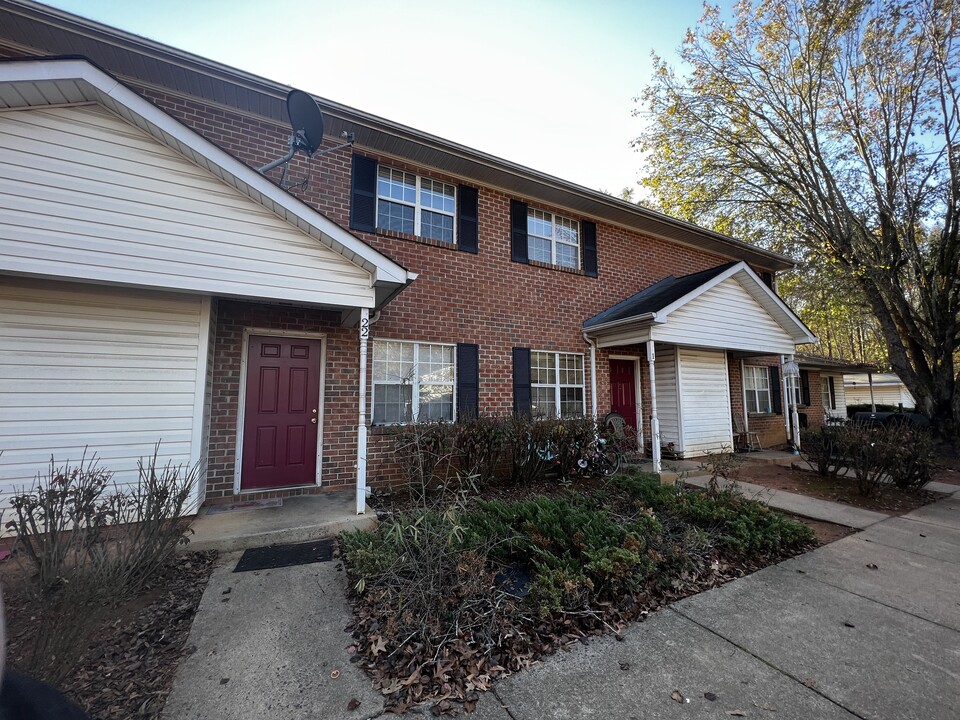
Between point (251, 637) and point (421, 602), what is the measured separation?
124cm

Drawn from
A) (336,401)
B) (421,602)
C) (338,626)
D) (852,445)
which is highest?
(336,401)

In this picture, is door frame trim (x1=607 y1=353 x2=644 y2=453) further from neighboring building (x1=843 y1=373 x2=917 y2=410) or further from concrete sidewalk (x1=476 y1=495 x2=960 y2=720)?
neighboring building (x1=843 y1=373 x2=917 y2=410)

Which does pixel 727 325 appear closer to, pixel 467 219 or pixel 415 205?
→ pixel 467 219

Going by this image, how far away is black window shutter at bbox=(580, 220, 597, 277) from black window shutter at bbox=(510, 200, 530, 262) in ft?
5.38

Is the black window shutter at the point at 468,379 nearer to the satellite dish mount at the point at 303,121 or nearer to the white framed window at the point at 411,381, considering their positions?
the white framed window at the point at 411,381

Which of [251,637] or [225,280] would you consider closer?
[251,637]

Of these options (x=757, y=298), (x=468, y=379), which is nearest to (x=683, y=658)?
(x=468, y=379)

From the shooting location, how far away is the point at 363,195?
263 inches

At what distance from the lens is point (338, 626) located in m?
3.04

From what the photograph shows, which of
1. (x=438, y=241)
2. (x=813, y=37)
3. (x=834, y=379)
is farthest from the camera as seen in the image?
(x=834, y=379)

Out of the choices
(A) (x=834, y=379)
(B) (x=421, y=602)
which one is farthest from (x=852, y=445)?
(A) (x=834, y=379)

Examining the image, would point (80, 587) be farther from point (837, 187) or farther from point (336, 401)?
point (837, 187)

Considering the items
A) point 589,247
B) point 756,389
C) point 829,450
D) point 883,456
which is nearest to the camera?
point 883,456

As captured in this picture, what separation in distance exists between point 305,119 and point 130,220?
2.50 meters
